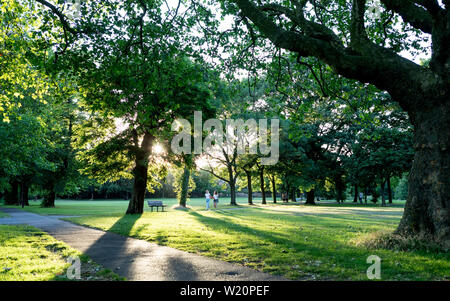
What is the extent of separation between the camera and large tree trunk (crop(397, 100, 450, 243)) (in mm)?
6827

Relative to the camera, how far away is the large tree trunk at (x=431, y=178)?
683cm

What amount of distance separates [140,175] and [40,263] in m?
14.9

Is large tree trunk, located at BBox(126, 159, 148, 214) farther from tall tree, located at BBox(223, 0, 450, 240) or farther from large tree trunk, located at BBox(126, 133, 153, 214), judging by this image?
tall tree, located at BBox(223, 0, 450, 240)

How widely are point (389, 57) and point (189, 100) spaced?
12773 mm

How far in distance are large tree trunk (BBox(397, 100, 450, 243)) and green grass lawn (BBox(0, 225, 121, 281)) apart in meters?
7.05

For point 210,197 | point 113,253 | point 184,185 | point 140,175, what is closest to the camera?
point 113,253

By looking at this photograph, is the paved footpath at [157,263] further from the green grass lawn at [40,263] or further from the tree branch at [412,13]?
the tree branch at [412,13]

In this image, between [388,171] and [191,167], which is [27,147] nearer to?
[191,167]

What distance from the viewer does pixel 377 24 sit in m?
11.2

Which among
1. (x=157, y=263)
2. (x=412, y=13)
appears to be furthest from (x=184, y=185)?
(x=412, y=13)

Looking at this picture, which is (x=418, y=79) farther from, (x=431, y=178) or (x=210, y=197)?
(x=210, y=197)

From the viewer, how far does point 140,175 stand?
2061 centimetres

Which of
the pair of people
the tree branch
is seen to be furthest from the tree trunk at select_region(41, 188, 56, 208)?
the tree branch
